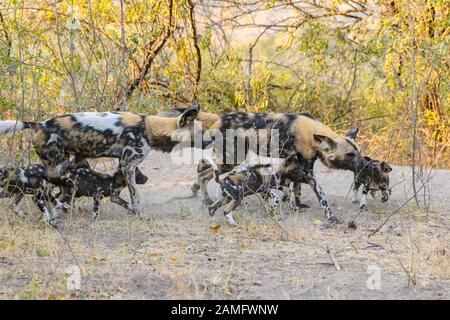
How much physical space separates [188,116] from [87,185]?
102cm

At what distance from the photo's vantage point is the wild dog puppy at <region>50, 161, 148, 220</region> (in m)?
6.05

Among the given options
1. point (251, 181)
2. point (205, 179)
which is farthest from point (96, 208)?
point (251, 181)

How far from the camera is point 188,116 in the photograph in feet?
21.3

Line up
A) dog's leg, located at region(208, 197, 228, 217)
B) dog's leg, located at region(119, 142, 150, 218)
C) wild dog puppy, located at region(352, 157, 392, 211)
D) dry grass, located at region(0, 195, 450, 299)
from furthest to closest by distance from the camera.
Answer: wild dog puppy, located at region(352, 157, 392, 211) → dog's leg, located at region(119, 142, 150, 218) → dog's leg, located at region(208, 197, 228, 217) → dry grass, located at region(0, 195, 450, 299)

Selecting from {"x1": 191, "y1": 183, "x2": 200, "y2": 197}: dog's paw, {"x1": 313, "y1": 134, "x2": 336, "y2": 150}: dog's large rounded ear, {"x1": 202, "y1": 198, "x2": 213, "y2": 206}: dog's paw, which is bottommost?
{"x1": 202, "y1": 198, "x2": 213, "y2": 206}: dog's paw

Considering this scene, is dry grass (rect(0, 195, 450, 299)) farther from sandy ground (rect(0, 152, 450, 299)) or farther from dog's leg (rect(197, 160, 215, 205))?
dog's leg (rect(197, 160, 215, 205))

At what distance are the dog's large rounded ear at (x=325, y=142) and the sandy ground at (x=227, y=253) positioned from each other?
567 millimetres

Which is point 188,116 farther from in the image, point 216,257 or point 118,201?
point 216,257

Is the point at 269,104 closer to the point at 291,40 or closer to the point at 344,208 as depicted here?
the point at 291,40

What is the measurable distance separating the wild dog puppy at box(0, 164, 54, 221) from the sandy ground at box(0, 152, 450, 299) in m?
0.16

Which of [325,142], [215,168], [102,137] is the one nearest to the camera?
[102,137]

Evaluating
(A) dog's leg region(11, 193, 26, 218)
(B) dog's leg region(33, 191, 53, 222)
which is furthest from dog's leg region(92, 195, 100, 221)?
(A) dog's leg region(11, 193, 26, 218)

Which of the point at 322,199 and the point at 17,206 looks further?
the point at 322,199

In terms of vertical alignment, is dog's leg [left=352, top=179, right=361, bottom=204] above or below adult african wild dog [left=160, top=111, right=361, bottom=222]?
below
